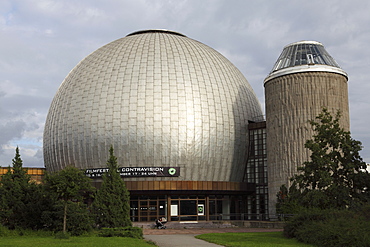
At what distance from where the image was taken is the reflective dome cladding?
4919 centimetres

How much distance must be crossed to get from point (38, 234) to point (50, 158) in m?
25.5

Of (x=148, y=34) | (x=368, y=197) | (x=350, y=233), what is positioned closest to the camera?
(x=350, y=233)

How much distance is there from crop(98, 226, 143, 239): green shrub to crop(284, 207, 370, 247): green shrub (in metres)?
9.85

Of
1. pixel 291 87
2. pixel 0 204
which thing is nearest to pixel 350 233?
pixel 0 204

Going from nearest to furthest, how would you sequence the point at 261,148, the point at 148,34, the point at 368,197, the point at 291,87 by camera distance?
the point at 368,197
the point at 291,87
the point at 261,148
the point at 148,34

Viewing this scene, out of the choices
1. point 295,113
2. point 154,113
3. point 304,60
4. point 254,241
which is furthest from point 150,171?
point 254,241

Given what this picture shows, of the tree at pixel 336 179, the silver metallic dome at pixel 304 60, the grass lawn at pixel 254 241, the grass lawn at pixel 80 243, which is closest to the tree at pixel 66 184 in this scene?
the grass lawn at pixel 80 243

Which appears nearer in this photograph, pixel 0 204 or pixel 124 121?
pixel 0 204

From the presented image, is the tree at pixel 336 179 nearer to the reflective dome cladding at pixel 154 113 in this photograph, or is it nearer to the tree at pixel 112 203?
the tree at pixel 112 203

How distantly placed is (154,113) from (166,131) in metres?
2.50

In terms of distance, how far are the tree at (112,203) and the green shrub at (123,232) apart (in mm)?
1552

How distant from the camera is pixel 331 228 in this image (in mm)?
22422

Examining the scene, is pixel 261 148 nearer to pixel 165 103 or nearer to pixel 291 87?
pixel 291 87

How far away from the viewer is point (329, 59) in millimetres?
49031
